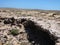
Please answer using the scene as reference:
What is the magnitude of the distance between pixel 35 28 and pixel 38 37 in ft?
4.29

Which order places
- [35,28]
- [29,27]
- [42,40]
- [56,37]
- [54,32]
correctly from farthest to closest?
[29,27] → [35,28] → [42,40] → [54,32] → [56,37]

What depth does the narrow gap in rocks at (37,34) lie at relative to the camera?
18398 millimetres

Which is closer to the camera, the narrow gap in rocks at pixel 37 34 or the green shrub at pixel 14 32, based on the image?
the narrow gap in rocks at pixel 37 34

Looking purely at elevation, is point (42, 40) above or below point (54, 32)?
below

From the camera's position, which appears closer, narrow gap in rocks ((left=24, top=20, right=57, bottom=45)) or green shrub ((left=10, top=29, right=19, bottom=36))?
narrow gap in rocks ((left=24, top=20, right=57, bottom=45))

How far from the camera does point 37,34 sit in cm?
2158

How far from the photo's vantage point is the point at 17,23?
1006 inches

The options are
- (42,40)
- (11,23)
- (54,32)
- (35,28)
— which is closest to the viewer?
(54,32)

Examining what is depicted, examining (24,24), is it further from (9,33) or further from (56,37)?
(56,37)

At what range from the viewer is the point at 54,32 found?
16531 millimetres

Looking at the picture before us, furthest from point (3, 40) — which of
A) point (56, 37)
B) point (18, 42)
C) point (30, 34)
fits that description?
point (56, 37)

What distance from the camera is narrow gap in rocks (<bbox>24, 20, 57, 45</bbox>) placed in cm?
1840

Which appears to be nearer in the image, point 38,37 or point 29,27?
point 38,37

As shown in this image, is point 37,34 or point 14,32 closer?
point 37,34
